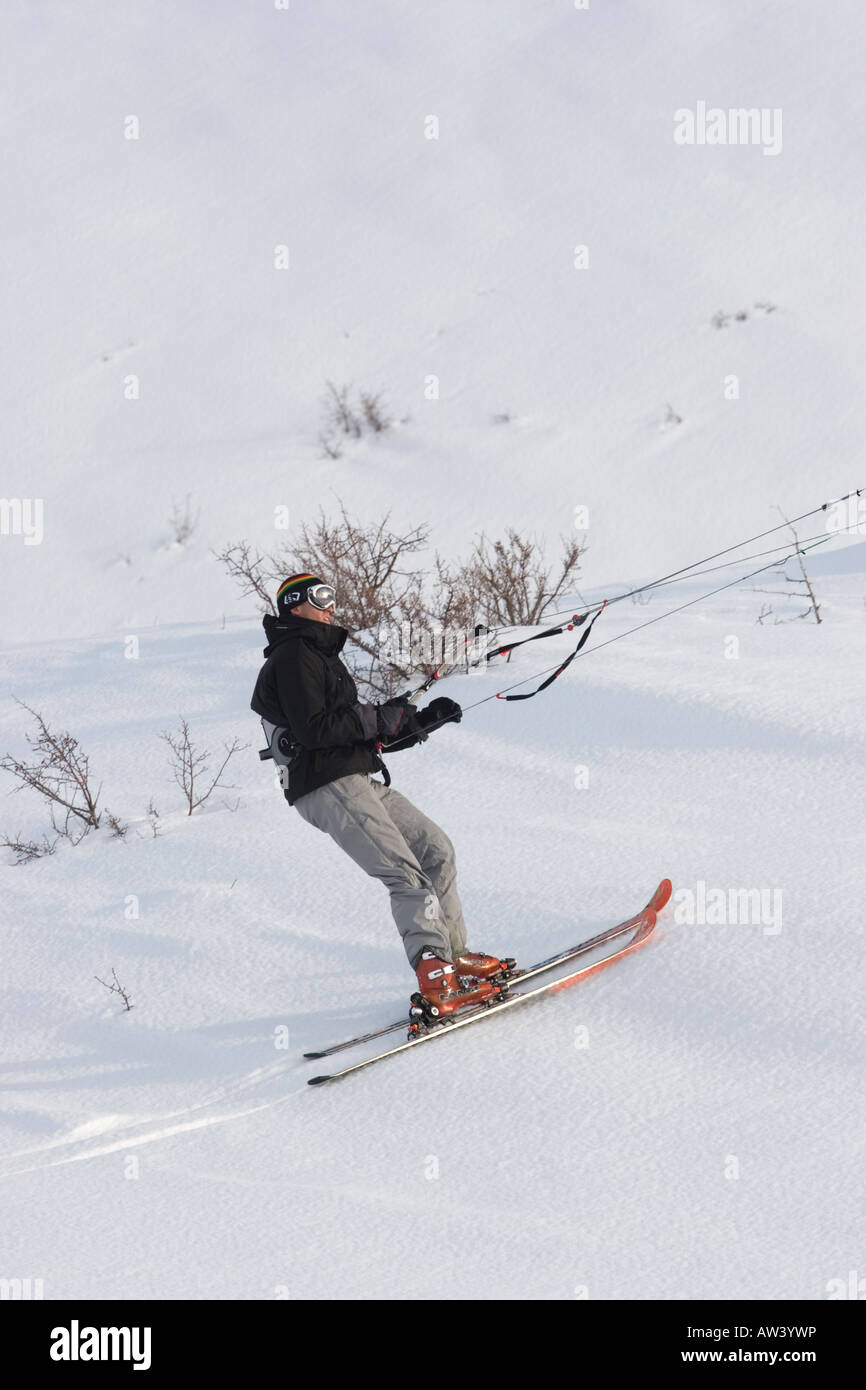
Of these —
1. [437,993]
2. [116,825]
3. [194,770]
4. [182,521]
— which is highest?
[182,521]

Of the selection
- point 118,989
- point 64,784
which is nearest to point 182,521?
point 64,784

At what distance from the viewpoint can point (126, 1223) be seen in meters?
3.32

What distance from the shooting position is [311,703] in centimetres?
408

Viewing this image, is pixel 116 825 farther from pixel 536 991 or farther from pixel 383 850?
pixel 536 991

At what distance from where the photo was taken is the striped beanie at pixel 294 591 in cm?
421

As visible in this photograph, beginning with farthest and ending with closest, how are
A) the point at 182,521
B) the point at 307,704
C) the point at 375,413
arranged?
the point at 375,413
the point at 182,521
the point at 307,704

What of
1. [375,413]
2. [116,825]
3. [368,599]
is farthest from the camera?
[375,413]

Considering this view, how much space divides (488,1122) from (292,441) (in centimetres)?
1396

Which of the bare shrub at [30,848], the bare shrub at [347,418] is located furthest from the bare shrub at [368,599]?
the bare shrub at [347,418]

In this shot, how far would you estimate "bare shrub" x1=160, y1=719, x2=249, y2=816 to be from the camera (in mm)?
6180

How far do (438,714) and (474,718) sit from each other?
7.27 ft

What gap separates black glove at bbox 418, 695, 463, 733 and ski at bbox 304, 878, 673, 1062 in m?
0.89

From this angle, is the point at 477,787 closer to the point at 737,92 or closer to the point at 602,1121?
the point at 602,1121

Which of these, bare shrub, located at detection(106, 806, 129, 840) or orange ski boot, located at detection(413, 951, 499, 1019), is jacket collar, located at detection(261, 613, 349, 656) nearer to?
orange ski boot, located at detection(413, 951, 499, 1019)
